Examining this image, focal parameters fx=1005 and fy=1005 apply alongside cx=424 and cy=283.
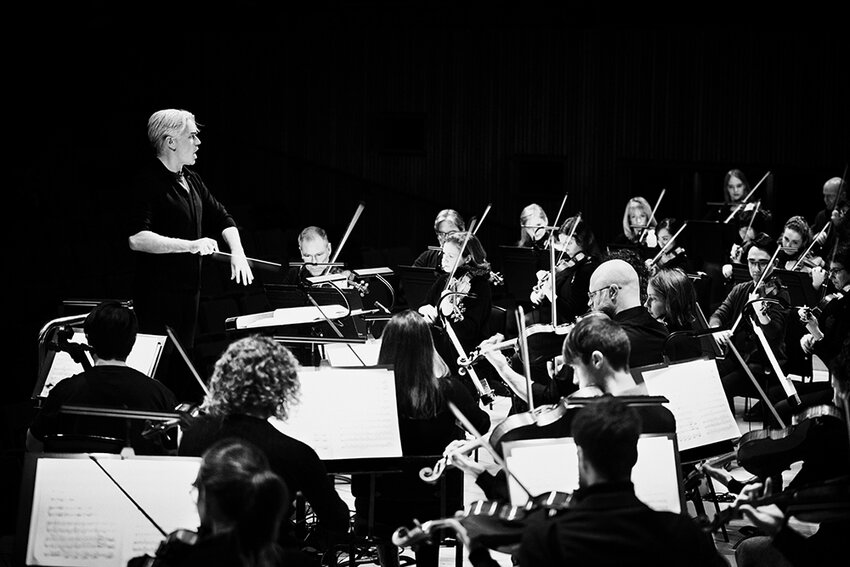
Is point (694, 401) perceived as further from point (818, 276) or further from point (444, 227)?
point (818, 276)

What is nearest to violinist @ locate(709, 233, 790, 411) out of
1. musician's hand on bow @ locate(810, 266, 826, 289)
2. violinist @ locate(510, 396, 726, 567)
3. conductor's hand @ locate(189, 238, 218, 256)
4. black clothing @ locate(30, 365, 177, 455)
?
musician's hand on bow @ locate(810, 266, 826, 289)

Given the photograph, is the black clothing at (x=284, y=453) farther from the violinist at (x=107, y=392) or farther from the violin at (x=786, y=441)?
the violin at (x=786, y=441)

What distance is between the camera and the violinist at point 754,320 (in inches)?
237

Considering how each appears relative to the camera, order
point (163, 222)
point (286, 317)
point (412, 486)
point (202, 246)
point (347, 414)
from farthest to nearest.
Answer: point (286, 317)
point (163, 222)
point (202, 246)
point (412, 486)
point (347, 414)

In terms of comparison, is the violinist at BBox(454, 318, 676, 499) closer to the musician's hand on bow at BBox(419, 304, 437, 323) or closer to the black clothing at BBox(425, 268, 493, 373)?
the musician's hand on bow at BBox(419, 304, 437, 323)

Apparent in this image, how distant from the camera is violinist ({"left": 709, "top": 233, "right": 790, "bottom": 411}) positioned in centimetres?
601

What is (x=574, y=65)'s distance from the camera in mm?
11695

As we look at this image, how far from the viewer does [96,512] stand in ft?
8.91

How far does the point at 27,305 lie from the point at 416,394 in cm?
410

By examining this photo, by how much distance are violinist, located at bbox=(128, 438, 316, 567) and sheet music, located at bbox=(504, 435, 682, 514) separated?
814 mm

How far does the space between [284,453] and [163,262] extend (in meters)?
1.64

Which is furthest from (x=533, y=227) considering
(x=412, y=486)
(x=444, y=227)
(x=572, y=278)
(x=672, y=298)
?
(x=412, y=486)

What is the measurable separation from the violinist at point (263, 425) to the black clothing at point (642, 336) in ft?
5.51

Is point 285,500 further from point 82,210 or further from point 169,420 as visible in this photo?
point 82,210
